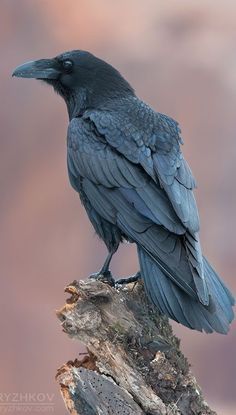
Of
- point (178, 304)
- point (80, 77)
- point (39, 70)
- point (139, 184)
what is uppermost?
point (39, 70)

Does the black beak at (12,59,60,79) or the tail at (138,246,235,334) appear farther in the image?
the black beak at (12,59,60,79)

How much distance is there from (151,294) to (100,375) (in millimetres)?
410

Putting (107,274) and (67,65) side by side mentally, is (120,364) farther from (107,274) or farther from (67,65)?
(67,65)

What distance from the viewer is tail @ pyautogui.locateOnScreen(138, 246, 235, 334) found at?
2709 mm

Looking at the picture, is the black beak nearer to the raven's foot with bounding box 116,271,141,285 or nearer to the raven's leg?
the raven's leg

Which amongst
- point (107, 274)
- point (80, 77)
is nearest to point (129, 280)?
point (107, 274)

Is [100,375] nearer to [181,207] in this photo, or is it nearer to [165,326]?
[165,326]

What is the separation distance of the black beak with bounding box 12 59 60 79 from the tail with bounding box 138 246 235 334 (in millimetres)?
1283

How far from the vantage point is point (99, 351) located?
2.73 meters

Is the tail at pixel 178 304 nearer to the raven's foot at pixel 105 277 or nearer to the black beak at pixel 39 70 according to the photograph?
the raven's foot at pixel 105 277

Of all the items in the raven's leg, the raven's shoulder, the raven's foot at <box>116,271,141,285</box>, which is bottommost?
the raven's foot at <box>116,271,141,285</box>

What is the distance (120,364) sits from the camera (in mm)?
2701

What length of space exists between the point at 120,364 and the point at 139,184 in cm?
83

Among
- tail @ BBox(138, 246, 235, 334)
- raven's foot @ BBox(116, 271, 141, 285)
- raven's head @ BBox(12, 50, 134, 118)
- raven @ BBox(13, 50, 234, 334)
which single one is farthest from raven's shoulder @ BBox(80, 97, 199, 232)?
raven's foot @ BBox(116, 271, 141, 285)
